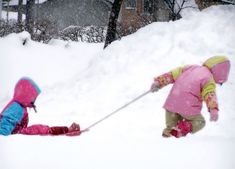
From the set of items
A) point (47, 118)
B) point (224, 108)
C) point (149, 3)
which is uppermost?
point (224, 108)

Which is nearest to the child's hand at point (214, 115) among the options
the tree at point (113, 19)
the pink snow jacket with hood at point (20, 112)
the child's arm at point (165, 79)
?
the child's arm at point (165, 79)

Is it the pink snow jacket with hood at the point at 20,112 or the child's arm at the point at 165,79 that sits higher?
the child's arm at the point at 165,79

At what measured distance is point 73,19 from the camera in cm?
3594

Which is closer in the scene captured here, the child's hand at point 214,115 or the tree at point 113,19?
the child's hand at point 214,115

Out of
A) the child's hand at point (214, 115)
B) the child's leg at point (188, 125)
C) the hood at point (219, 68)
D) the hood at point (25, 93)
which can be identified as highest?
the hood at point (219, 68)

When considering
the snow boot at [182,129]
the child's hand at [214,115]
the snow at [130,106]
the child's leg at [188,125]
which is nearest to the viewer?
the snow at [130,106]

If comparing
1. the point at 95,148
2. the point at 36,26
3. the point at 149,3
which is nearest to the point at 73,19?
the point at 149,3

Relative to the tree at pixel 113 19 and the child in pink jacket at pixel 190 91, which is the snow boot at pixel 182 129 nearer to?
the child in pink jacket at pixel 190 91

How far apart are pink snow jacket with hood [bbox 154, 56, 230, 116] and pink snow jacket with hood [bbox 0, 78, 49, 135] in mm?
1388

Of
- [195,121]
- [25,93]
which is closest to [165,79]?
[195,121]

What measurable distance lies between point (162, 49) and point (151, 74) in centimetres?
81

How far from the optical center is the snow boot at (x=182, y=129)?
187 inches

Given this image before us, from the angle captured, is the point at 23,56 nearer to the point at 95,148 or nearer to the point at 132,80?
the point at 132,80

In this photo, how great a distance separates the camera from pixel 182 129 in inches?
194
